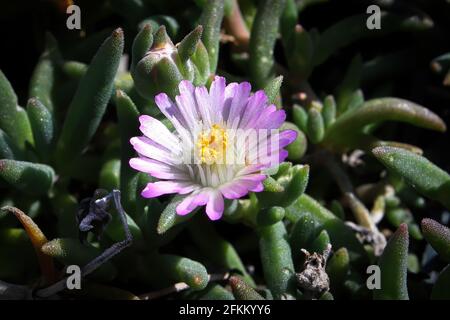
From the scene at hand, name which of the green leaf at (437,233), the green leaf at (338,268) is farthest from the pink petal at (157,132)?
the green leaf at (437,233)

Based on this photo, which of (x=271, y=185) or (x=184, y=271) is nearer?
(x=271, y=185)

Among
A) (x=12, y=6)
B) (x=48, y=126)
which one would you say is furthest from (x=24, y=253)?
(x=12, y=6)

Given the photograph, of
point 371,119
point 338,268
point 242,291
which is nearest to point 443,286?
point 338,268

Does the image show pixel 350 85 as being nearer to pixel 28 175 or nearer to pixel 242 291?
pixel 242 291

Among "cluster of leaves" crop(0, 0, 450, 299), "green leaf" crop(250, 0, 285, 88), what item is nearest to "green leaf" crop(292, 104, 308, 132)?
"cluster of leaves" crop(0, 0, 450, 299)

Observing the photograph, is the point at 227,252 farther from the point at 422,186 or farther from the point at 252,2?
the point at 252,2

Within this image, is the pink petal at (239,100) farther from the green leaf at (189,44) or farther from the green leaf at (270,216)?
the green leaf at (270,216)
